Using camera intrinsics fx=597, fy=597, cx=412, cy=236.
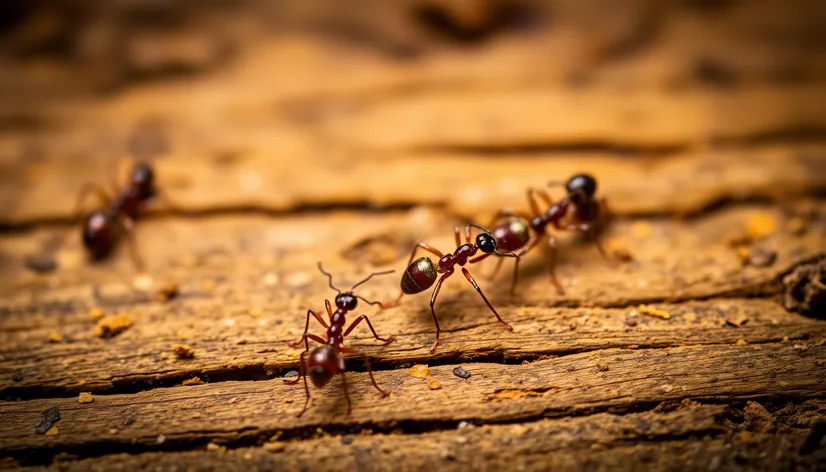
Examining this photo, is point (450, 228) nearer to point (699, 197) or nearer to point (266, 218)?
point (266, 218)

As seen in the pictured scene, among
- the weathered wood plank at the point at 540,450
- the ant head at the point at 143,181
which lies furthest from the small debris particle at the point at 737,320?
the ant head at the point at 143,181

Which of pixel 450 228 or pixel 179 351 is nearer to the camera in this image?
pixel 179 351

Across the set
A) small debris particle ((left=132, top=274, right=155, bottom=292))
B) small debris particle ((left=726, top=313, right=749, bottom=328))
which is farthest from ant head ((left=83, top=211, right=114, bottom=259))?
small debris particle ((left=726, top=313, right=749, bottom=328))

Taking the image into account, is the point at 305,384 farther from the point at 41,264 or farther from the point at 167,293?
the point at 41,264

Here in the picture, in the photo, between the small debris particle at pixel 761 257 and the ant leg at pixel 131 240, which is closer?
the small debris particle at pixel 761 257

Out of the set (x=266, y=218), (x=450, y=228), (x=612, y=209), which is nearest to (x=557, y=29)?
(x=612, y=209)

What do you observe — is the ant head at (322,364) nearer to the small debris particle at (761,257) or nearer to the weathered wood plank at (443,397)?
the weathered wood plank at (443,397)
